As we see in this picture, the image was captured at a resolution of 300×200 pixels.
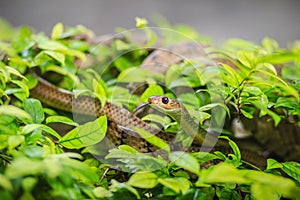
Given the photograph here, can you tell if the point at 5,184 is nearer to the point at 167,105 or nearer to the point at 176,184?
the point at 176,184

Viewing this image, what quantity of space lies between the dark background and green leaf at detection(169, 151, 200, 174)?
10.0 ft

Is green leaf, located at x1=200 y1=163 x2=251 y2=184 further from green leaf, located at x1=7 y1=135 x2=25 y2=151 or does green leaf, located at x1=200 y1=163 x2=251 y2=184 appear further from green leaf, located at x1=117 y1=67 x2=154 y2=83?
green leaf, located at x1=117 y1=67 x2=154 y2=83

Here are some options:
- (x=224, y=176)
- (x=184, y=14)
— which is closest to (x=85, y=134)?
(x=224, y=176)

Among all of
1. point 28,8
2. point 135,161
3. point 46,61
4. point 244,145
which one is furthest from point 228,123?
point 28,8

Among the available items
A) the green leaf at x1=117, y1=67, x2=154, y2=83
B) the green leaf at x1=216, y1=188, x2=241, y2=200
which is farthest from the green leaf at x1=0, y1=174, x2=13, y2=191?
the green leaf at x1=117, y1=67, x2=154, y2=83

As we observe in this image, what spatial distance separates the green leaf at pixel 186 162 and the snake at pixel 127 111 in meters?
0.27

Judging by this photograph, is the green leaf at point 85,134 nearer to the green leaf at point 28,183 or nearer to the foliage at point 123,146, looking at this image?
the foliage at point 123,146

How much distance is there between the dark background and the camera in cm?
365

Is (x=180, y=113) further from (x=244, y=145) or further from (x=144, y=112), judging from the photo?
(x=244, y=145)

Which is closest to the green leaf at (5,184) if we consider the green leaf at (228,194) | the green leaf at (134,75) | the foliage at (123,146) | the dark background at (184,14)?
the foliage at (123,146)

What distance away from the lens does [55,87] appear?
4.33ft

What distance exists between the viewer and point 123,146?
2.77 feet

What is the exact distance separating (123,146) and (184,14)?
3.06 meters

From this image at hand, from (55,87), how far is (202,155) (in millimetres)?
678
